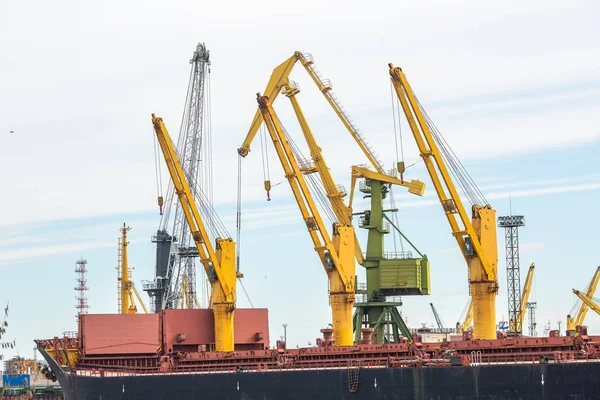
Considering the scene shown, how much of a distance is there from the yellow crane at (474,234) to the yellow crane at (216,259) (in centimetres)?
1887

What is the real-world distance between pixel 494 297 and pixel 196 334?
80.7ft

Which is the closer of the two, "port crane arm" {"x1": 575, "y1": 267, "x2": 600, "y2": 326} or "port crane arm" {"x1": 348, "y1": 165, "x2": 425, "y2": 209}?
"port crane arm" {"x1": 348, "y1": 165, "x2": 425, "y2": 209}

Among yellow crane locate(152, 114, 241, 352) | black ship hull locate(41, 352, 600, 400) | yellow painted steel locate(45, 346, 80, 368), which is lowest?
black ship hull locate(41, 352, 600, 400)

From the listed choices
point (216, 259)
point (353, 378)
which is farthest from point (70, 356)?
point (353, 378)

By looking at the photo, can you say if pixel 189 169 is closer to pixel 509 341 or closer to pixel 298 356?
pixel 298 356

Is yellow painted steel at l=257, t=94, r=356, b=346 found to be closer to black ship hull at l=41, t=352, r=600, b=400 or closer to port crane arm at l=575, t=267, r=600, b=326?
black ship hull at l=41, t=352, r=600, b=400

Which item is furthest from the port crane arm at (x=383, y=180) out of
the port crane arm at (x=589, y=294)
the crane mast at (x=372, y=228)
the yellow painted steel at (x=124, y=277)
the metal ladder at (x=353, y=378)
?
the port crane arm at (x=589, y=294)

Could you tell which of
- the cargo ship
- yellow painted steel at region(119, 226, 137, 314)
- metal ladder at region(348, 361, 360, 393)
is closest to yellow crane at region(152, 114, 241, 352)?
the cargo ship

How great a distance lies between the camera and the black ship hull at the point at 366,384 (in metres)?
65.8

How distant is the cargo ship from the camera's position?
221ft

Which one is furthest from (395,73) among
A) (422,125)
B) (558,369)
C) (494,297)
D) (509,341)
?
(558,369)

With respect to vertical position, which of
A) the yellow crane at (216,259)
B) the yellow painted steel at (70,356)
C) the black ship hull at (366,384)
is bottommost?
the black ship hull at (366,384)

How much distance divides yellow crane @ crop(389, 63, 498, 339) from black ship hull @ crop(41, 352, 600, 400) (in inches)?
469

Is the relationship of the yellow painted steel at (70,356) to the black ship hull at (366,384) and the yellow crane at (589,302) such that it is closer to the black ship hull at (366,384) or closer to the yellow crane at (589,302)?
the black ship hull at (366,384)
